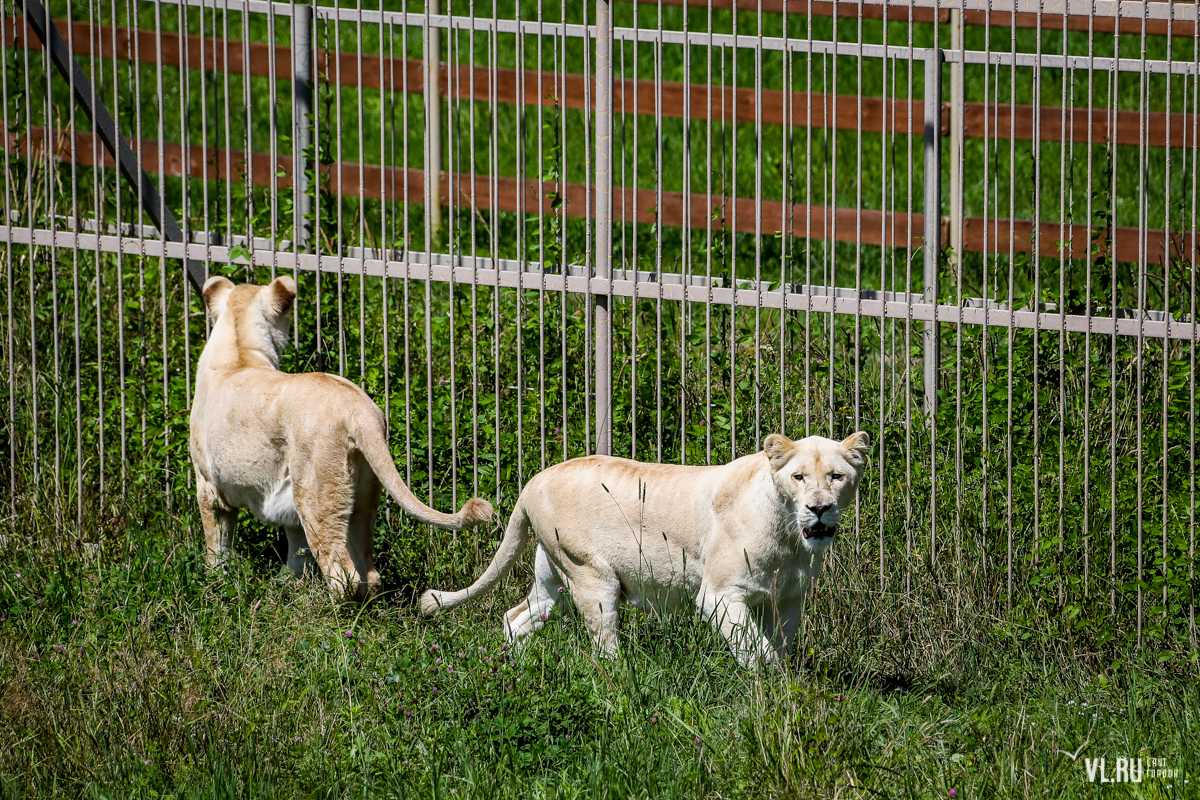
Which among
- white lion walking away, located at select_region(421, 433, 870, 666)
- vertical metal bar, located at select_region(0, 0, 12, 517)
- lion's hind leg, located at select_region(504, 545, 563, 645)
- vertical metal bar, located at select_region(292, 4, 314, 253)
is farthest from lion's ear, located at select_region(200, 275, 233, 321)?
lion's hind leg, located at select_region(504, 545, 563, 645)

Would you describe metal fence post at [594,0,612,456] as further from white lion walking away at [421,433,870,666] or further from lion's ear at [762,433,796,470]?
lion's ear at [762,433,796,470]

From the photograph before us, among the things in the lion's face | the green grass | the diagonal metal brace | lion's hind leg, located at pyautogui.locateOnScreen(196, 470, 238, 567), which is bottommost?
the green grass

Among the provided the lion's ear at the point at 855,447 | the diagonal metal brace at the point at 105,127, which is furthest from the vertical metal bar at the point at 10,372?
the lion's ear at the point at 855,447

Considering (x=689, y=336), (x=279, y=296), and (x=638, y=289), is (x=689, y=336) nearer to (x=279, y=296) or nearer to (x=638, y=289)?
(x=638, y=289)

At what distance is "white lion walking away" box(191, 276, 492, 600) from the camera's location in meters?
5.78

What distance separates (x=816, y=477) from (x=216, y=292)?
3184 millimetres

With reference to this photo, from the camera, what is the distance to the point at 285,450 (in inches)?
233

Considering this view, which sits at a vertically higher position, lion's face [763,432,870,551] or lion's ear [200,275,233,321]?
lion's ear [200,275,233,321]

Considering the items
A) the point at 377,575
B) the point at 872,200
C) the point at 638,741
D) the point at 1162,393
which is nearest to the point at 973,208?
the point at 872,200

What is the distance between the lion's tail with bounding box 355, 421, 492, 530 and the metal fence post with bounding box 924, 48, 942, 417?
2.10m

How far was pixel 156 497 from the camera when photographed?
6.93m

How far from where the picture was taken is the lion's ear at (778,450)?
189 inches

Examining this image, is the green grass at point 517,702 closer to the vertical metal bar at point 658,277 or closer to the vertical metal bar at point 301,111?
the vertical metal bar at point 658,277

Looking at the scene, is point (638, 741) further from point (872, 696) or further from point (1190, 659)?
point (1190, 659)
